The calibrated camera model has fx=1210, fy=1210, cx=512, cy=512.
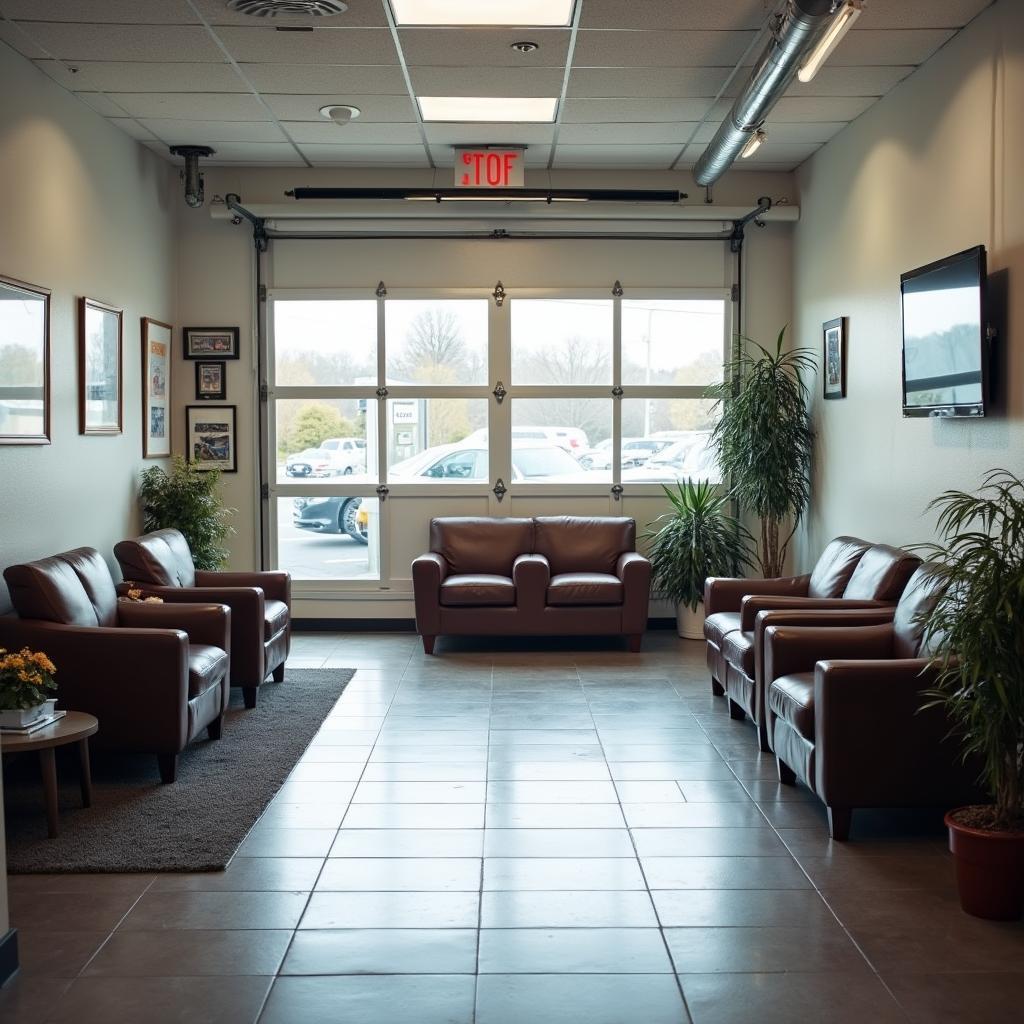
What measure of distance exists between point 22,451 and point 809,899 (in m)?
4.20

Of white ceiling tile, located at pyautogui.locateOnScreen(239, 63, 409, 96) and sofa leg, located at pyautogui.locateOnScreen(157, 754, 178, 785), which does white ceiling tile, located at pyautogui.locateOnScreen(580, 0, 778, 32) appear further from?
sofa leg, located at pyautogui.locateOnScreen(157, 754, 178, 785)

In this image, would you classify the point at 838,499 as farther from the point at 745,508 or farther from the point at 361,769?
the point at 361,769

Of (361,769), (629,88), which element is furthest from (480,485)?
A: (361,769)

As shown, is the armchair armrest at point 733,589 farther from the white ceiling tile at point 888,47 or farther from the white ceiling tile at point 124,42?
the white ceiling tile at point 124,42

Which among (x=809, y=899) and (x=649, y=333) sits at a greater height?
(x=649, y=333)

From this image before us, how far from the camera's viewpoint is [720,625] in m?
6.64

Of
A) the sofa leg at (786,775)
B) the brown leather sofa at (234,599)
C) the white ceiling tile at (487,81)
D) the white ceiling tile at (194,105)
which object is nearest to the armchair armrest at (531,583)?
the brown leather sofa at (234,599)

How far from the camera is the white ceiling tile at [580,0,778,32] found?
527 cm

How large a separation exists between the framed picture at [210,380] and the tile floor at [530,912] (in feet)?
13.1

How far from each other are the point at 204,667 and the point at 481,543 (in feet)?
11.2

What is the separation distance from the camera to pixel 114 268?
7.37 m

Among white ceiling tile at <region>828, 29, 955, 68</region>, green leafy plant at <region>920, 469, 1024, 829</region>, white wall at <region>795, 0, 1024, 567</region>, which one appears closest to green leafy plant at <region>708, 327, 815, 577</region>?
white wall at <region>795, 0, 1024, 567</region>

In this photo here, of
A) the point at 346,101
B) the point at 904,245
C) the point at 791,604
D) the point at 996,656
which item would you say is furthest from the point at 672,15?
the point at 996,656

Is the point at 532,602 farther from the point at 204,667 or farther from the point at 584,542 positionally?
the point at 204,667
